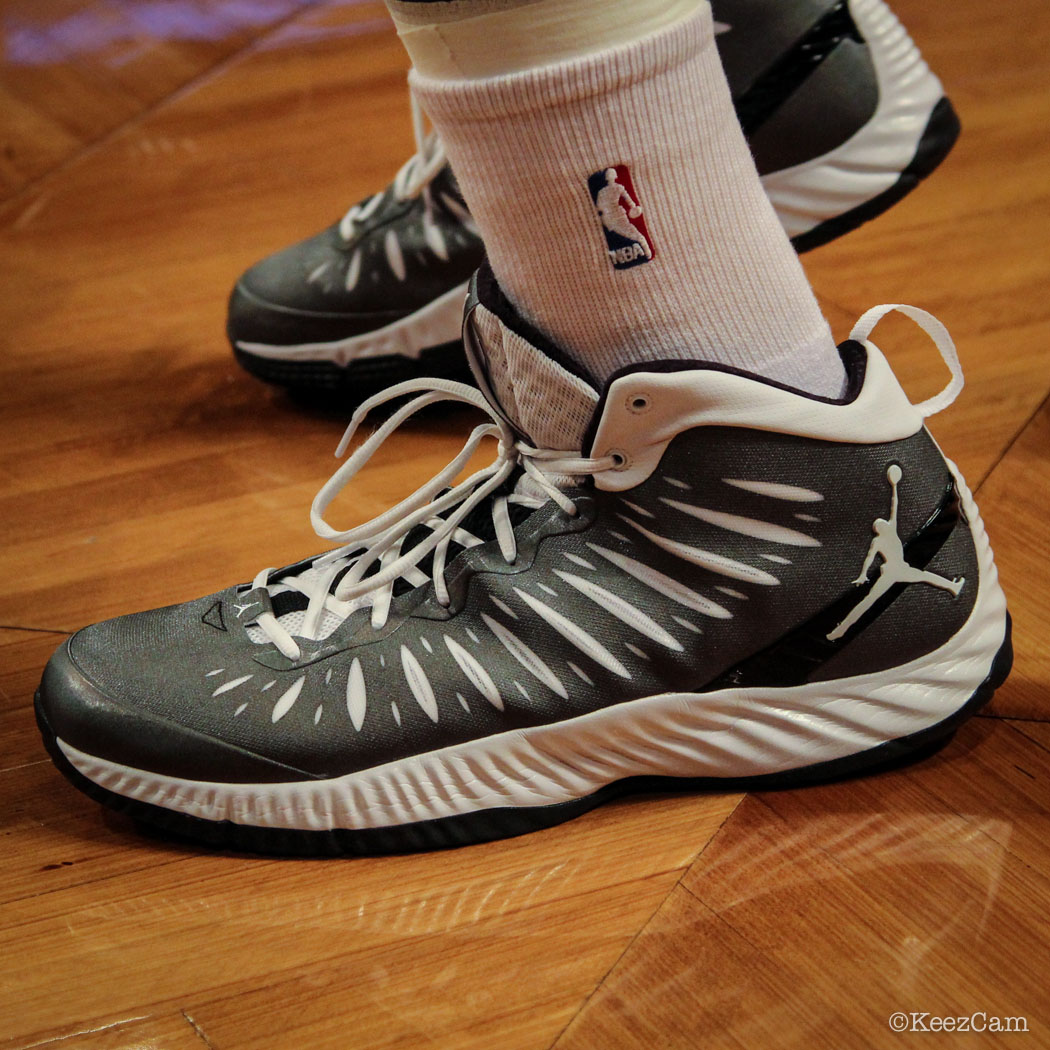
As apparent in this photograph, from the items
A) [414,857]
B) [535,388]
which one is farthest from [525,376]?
[414,857]

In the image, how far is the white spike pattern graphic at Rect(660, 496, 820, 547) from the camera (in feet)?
1.55

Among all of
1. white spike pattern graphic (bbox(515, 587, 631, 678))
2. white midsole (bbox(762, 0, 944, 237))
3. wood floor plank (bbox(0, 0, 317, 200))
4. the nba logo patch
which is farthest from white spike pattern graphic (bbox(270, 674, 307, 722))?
wood floor plank (bbox(0, 0, 317, 200))

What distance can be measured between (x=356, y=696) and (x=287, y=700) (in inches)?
1.2

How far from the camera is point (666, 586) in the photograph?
1.60 ft

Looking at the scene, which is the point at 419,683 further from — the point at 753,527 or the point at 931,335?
the point at 931,335

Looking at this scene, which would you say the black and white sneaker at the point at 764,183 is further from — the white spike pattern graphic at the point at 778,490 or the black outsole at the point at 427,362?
the white spike pattern graphic at the point at 778,490

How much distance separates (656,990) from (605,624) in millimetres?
141

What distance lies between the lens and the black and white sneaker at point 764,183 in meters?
0.80

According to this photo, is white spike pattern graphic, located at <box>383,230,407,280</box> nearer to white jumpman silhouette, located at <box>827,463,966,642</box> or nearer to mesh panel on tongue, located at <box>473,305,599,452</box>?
mesh panel on tongue, located at <box>473,305,599,452</box>

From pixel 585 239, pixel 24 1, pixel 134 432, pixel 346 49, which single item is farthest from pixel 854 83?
pixel 24 1

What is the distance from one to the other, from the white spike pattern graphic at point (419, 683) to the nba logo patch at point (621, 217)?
19 cm

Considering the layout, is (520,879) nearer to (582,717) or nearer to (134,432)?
(582,717)

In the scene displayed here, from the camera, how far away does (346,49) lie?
1746mm

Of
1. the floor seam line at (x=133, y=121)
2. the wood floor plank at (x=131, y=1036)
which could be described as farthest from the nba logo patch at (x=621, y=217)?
the floor seam line at (x=133, y=121)
